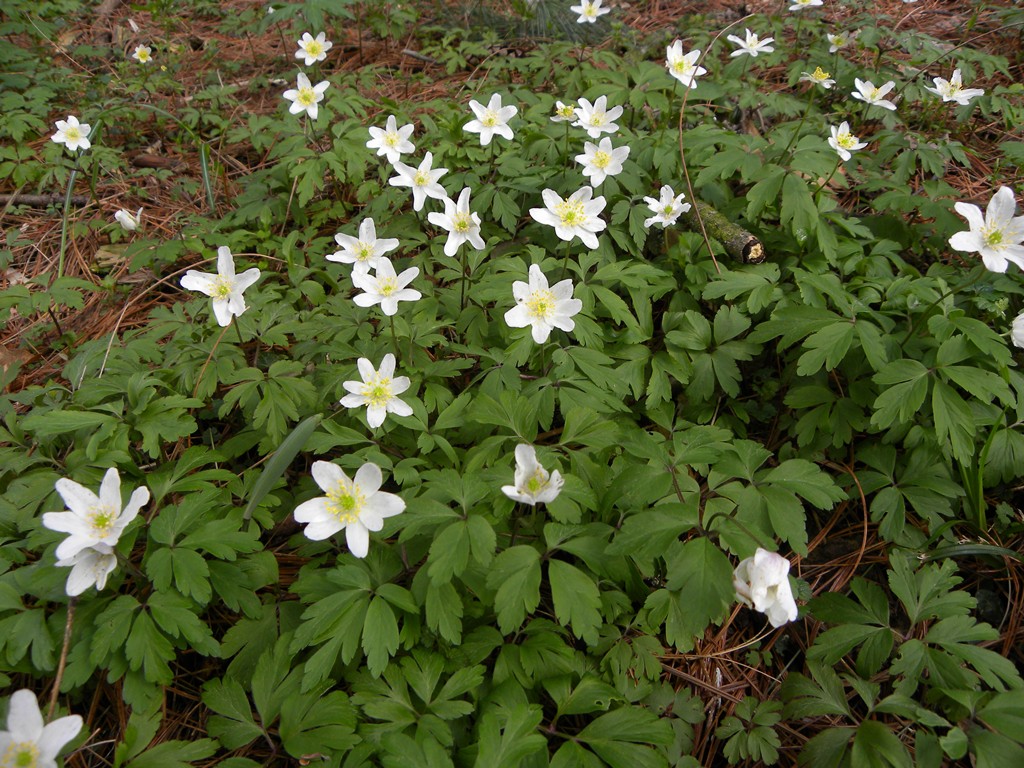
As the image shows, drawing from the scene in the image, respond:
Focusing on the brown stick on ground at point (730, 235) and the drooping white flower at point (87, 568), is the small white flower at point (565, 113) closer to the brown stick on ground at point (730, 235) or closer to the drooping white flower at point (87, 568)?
the brown stick on ground at point (730, 235)

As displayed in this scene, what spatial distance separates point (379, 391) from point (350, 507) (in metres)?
0.51

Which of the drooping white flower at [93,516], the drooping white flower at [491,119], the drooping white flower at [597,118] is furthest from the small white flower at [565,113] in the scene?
the drooping white flower at [93,516]

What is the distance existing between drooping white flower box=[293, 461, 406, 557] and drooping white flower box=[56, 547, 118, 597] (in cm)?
63

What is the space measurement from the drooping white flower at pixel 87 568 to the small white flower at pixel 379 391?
0.96m

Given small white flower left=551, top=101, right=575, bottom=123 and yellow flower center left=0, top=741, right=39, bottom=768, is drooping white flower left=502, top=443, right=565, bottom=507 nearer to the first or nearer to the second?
yellow flower center left=0, top=741, right=39, bottom=768

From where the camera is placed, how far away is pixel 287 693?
2.08 meters

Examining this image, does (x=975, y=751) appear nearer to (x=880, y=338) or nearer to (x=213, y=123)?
(x=880, y=338)

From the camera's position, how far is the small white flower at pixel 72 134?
4266 millimetres

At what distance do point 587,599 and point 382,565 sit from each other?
763 millimetres

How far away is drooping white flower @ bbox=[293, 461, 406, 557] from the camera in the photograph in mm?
2107

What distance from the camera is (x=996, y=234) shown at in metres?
2.61

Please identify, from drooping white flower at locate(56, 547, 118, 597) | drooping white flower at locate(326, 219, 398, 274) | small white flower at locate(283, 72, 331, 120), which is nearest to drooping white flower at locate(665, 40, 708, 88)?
drooping white flower at locate(326, 219, 398, 274)

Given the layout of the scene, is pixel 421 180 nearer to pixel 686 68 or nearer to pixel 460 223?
pixel 460 223

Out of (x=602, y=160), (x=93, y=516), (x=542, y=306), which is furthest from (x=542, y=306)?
(x=93, y=516)
